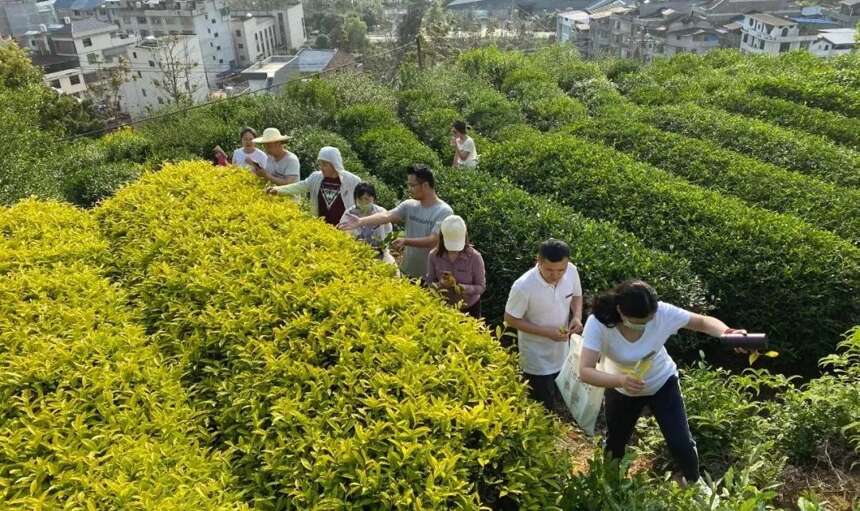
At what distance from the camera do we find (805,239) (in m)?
5.68

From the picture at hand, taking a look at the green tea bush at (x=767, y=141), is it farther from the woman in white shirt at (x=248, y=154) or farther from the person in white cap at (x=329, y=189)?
the woman in white shirt at (x=248, y=154)

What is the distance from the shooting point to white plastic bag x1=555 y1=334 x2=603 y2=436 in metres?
3.69

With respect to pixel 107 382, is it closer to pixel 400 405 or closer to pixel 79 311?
pixel 79 311

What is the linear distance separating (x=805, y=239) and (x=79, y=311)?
6.13 metres

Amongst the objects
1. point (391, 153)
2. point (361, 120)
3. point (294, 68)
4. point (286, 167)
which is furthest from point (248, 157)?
point (294, 68)

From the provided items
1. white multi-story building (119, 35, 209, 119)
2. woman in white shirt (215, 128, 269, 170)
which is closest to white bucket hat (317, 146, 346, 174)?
woman in white shirt (215, 128, 269, 170)

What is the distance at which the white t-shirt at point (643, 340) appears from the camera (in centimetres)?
346

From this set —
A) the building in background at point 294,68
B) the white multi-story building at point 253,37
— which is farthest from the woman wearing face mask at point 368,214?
the white multi-story building at point 253,37

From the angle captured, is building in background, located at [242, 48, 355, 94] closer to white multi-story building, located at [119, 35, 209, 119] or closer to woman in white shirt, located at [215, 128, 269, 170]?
white multi-story building, located at [119, 35, 209, 119]

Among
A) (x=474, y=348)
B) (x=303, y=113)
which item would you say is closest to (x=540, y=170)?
(x=474, y=348)

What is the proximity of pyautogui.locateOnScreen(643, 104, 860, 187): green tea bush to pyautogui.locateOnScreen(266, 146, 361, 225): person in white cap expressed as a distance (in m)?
6.44

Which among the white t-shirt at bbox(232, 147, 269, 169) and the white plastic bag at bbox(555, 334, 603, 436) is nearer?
the white plastic bag at bbox(555, 334, 603, 436)

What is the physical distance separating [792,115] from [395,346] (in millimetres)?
10571

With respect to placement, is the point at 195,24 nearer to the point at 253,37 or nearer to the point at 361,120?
the point at 253,37
